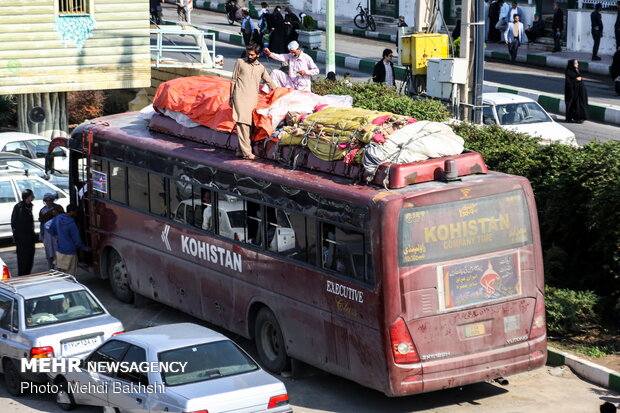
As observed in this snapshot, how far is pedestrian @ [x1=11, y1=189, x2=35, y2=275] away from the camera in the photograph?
57.3 feet

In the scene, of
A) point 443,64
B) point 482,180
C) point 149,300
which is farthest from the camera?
point 443,64

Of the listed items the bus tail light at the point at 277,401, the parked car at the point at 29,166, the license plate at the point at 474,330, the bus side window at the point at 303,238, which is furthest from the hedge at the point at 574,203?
the parked car at the point at 29,166

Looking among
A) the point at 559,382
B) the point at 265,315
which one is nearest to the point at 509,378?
the point at 559,382

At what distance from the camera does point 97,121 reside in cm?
1730

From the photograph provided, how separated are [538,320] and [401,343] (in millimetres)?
1766

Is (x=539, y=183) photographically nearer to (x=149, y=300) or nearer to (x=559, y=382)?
(x=559, y=382)

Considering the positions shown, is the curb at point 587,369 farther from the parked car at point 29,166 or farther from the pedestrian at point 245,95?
the parked car at point 29,166

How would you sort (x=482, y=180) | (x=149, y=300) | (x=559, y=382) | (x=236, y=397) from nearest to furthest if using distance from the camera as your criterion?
(x=236, y=397) → (x=482, y=180) → (x=559, y=382) → (x=149, y=300)

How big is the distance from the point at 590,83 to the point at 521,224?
21.7 meters

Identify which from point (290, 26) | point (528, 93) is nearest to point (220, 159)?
point (528, 93)

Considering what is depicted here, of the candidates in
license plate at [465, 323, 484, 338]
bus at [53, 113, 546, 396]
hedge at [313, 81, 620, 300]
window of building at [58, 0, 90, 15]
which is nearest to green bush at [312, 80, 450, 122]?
hedge at [313, 81, 620, 300]

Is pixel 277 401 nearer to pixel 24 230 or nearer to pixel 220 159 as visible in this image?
pixel 220 159

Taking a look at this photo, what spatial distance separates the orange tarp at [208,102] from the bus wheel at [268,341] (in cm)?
225

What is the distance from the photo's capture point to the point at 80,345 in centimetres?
1287
